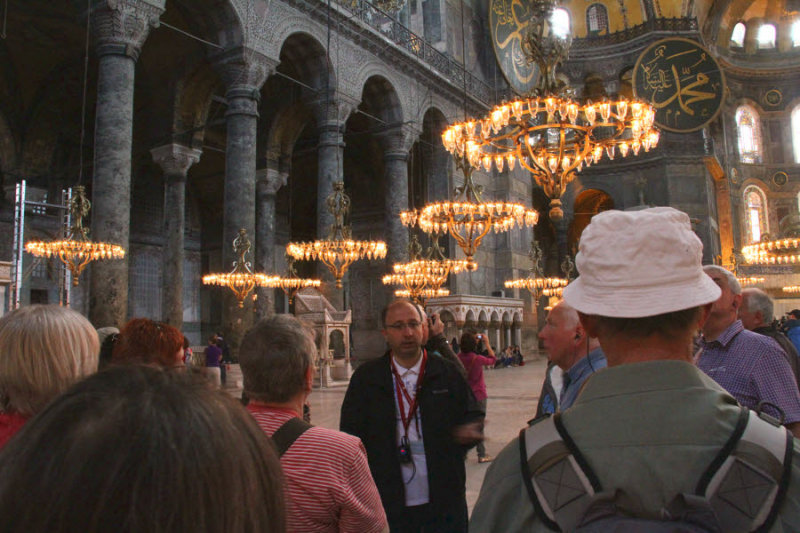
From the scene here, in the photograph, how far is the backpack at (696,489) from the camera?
763 mm

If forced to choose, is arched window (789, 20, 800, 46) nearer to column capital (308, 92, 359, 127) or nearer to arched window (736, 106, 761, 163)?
arched window (736, 106, 761, 163)

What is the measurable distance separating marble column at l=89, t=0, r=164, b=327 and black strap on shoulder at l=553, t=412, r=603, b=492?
31.0 ft

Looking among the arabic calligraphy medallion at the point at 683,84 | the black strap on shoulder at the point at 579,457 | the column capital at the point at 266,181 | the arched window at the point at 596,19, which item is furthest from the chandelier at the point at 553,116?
the arched window at the point at 596,19

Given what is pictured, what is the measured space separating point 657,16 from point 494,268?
42.3 feet

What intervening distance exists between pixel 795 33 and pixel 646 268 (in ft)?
114

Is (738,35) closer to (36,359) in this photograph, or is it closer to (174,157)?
(174,157)

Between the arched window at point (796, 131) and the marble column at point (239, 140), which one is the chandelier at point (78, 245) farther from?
the arched window at point (796, 131)

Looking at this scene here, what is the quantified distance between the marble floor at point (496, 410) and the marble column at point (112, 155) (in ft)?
11.4

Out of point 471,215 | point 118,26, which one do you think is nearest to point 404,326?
point 471,215

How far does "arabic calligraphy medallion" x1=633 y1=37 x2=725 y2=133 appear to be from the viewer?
1838 cm

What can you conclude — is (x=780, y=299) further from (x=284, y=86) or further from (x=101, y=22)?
(x=101, y=22)

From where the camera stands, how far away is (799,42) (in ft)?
94.3

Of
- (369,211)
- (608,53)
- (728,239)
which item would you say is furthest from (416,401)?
(728,239)

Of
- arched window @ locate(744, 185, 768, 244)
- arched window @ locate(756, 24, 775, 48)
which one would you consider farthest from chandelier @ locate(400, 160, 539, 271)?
arched window @ locate(756, 24, 775, 48)
